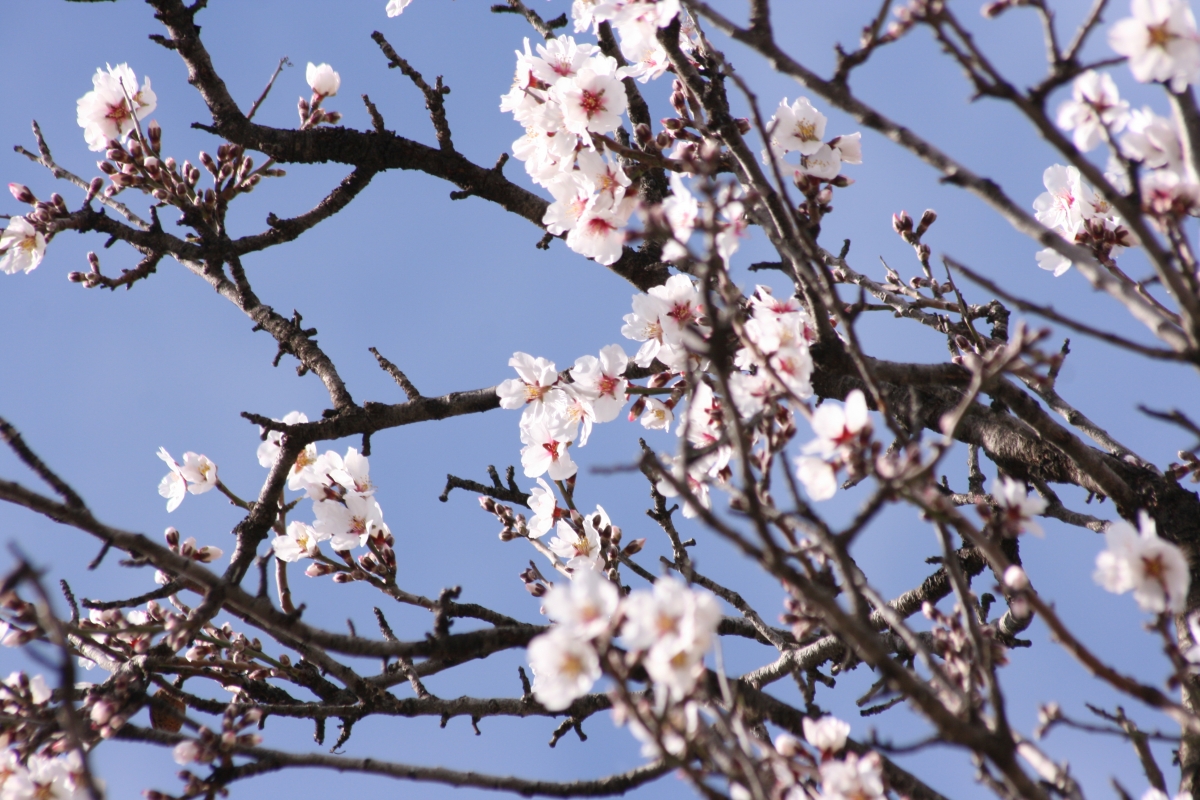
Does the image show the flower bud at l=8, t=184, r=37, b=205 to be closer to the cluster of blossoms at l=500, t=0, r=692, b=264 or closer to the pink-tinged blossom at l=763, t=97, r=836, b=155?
the cluster of blossoms at l=500, t=0, r=692, b=264

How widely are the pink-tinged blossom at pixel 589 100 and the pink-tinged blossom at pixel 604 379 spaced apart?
2.34 feet

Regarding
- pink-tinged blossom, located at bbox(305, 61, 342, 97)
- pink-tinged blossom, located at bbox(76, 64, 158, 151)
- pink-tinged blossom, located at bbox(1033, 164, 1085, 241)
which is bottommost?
pink-tinged blossom, located at bbox(1033, 164, 1085, 241)

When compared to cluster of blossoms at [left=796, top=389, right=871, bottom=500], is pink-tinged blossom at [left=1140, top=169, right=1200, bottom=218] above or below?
above

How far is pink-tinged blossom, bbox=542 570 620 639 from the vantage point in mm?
1511

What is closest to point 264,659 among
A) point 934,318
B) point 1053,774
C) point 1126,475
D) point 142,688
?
point 142,688

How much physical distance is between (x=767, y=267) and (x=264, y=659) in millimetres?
2182

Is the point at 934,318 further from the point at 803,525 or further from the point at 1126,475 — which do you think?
the point at 803,525

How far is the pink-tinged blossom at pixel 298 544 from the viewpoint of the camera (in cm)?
327

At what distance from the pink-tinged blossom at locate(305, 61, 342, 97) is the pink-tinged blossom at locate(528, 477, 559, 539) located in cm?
215

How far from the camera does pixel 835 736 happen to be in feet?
6.52

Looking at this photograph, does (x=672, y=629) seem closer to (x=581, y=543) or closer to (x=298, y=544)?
(x=581, y=543)

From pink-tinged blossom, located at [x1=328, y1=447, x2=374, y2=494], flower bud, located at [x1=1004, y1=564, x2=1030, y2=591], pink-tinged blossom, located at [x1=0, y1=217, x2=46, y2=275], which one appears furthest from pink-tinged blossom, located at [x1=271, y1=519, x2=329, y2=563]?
flower bud, located at [x1=1004, y1=564, x2=1030, y2=591]

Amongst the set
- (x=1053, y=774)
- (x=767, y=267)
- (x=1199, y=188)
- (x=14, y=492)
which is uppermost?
(x=767, y=267)

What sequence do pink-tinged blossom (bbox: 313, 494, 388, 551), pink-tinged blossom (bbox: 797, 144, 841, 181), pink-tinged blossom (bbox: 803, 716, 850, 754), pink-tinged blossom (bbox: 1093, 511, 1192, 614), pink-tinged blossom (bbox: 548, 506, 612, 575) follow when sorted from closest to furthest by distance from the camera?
pink-tinged blossom (bbox: 1093, 511, 1192, 614)
pink-tinged blossom (bbox: 803, 716, 850, 754)
pink-tinged blossom (bbox: 797, 144, 841, 181)
pink-tinged blossom (bbox: 313, 494, 388, 551)
pink-tinged blossom (bbox: 548, 506, 612, 575)
